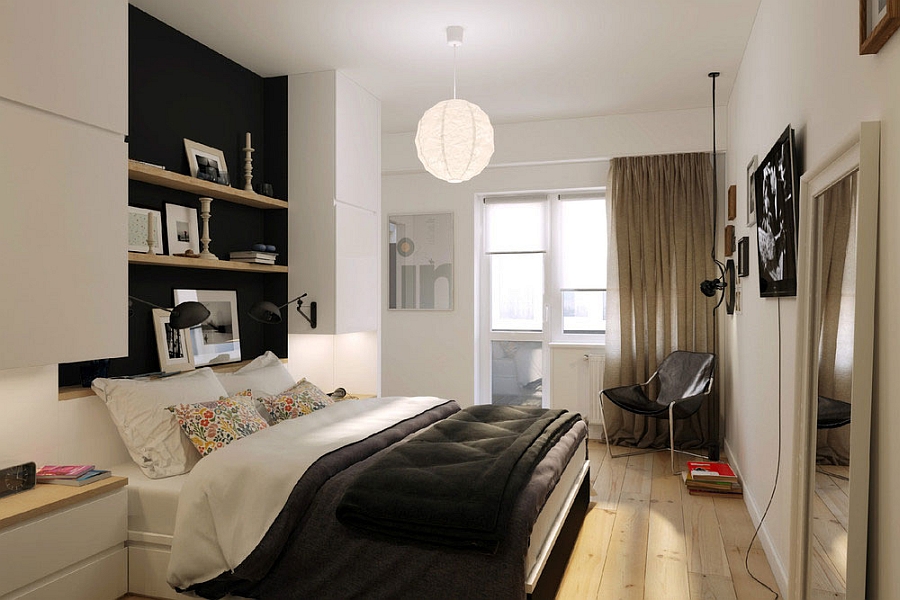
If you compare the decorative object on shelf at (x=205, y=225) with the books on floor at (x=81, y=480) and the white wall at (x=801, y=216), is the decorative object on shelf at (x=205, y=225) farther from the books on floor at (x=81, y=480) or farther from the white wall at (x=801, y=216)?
the white wall at (x=801, y=216)

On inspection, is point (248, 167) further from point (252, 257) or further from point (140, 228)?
point (140, 228)

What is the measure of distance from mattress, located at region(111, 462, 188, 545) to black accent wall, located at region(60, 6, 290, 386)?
0.73 metres

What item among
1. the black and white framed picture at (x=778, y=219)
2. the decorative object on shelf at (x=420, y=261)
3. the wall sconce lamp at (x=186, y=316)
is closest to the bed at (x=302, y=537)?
the wall sconce lamp at (x=186, y=316)

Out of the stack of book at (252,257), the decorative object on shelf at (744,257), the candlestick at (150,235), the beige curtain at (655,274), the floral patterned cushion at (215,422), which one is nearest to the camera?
the floral patterned cushion at (215,422)

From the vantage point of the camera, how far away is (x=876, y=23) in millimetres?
1560

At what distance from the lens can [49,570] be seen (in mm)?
Answer: 2404

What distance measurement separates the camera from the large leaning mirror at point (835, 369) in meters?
1.62

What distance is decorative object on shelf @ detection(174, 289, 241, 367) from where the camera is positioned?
3871 millimetres

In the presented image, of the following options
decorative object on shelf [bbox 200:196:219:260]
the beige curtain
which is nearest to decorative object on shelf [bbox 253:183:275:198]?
decorative object on shelf [bbox 200:196:219:260]

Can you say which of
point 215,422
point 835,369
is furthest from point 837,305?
point 215,422

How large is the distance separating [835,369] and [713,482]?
273 cm

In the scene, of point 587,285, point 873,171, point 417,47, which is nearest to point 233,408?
point 417,47

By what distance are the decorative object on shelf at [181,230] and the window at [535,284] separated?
3047mm

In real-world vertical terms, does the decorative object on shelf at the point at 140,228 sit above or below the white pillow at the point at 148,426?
above
